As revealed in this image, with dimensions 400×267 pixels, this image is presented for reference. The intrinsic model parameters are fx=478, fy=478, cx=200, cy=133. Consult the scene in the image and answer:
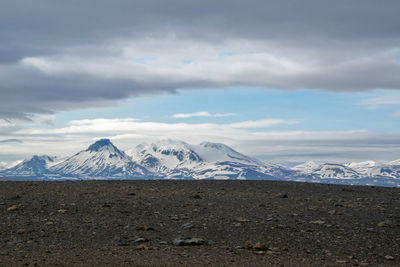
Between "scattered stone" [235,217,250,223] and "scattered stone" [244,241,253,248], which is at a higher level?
"scattered stone" [235,217,250,223]

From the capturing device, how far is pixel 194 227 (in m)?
19.6

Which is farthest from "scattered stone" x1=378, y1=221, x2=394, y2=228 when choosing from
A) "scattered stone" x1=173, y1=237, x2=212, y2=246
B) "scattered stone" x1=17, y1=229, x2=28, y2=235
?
"scattered stone" x1=17, y1=229, x2=28, y2=235

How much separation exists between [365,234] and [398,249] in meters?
1.75

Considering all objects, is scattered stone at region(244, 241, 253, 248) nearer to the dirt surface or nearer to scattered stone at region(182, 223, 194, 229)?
the dirt surface

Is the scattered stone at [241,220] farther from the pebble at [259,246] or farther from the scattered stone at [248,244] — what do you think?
the pebble at [259,246]

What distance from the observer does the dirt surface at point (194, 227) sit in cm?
1582

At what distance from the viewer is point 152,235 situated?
18.5 metres

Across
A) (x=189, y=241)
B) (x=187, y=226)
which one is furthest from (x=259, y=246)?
(x=187, y=226)

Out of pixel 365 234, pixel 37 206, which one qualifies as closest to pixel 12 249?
pixel 37 206

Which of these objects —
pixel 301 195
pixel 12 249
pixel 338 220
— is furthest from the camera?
pixel 301 195

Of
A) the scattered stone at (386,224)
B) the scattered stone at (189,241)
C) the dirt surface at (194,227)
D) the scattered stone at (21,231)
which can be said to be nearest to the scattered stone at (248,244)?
the dirt surface at (194,227)

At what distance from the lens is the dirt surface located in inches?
623

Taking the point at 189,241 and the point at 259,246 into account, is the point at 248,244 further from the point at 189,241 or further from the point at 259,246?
the point at 189,241

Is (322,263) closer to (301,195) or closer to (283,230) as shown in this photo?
(283,230)
